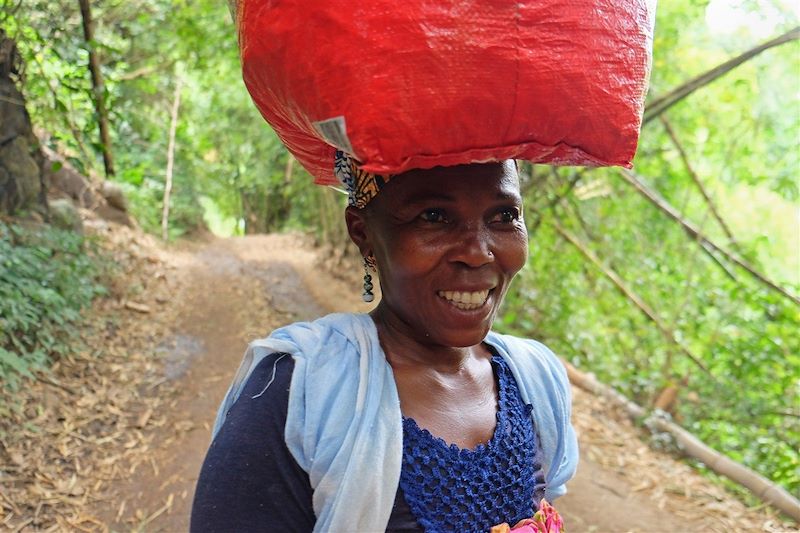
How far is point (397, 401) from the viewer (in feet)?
3.78

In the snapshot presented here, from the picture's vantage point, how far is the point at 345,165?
1.24m

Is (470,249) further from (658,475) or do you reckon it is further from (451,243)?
(658,475)

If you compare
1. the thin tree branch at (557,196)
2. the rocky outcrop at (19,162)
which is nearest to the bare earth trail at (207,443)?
the rocky outcrop at (19,162)

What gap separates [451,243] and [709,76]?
4534mm

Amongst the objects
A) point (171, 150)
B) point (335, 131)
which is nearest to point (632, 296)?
point (335, 131)

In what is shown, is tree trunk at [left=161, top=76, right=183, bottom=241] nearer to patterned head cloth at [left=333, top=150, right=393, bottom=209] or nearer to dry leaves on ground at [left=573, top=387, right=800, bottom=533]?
dry leaves on ground at [left=573, top=387, right=800, bottom=533]

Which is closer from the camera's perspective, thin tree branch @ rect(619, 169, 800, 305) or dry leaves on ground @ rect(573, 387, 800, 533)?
dry leaves on ground @ rect(573, 387, 800, 533)

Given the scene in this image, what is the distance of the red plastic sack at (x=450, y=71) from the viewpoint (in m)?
0.84

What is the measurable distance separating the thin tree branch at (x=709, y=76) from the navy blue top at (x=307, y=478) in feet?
11.1

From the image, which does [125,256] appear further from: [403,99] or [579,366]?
[403,99]

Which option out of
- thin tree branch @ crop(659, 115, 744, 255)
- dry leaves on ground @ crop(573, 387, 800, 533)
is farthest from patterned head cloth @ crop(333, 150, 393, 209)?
thin tree branch @ crop(659, 115, 744, 255)

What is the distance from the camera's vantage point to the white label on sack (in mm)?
891

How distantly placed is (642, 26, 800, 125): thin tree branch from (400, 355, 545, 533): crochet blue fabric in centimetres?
333

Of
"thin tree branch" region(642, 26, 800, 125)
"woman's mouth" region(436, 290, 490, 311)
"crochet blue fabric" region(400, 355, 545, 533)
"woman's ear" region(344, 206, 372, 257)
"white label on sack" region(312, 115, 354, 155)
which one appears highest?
"thin tree branch" region(642, 26, 800, 125)
